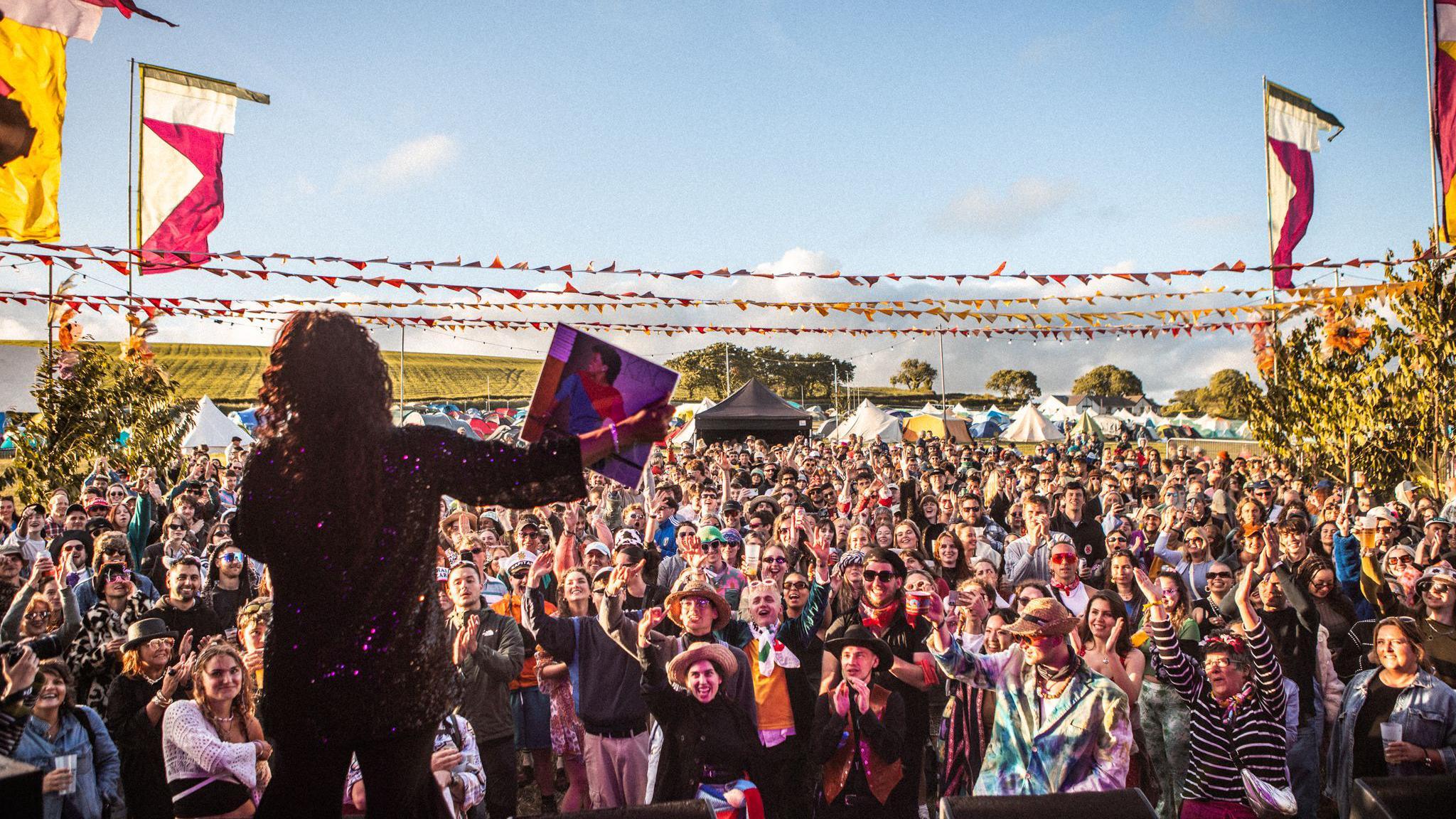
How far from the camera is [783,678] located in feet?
16.4

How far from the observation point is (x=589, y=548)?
6848 millimetres

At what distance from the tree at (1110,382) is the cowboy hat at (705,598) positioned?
147615 mm

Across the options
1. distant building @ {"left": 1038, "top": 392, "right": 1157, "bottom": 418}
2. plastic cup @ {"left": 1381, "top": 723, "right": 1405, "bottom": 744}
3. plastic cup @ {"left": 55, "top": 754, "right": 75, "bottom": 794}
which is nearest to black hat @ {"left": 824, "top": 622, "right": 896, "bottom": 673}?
plastic cup @ {"left": 1381, "top": 723, "right": 1405, "bottom": 744}

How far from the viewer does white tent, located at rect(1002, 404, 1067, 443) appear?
104ft

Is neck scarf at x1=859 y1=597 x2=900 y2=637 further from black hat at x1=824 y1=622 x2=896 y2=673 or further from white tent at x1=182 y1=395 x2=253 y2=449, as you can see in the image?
white tent at x1=182 y1=395 x2=253 y2=449

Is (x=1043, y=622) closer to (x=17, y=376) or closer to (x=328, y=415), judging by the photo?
(x=328, y=415)

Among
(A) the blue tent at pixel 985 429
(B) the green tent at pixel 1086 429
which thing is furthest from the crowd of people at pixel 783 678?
(A) the blue tent at pixel 985 429

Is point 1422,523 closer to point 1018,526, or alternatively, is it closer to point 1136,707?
point 1018,526

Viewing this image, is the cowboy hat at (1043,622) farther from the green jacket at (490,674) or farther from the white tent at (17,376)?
the white tent at (17,376)

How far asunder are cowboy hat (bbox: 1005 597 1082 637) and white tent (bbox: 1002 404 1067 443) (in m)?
28.7

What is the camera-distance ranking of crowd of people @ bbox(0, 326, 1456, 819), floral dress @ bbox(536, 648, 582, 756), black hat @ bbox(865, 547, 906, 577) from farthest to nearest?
floral dress @ bbox(536, 648, 582, 756), black hat @ bbox(865, 547, 906, 577), crowd of people @ bbox(0, 326, 1456, 819)

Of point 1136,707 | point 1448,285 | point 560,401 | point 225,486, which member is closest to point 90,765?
point 560,401

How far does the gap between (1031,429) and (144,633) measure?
3069 cm

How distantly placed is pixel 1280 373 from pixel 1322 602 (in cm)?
1378
